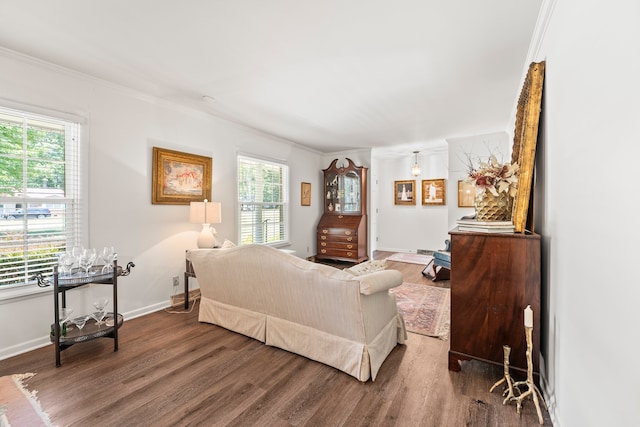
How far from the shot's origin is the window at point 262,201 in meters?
4.65

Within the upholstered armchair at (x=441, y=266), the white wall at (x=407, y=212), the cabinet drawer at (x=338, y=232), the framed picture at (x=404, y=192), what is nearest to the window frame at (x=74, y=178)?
the cabinet drawer at (x=338, y=232)

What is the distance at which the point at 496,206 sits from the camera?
6.93 feet

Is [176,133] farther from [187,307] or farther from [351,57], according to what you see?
[351,57]

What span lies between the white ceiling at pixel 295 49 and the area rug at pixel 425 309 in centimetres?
250

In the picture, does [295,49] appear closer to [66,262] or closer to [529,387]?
[66,262]

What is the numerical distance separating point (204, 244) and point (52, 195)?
1.48 meters

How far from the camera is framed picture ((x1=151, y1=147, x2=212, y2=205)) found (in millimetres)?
3411

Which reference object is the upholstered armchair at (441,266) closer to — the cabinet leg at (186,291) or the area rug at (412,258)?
the area rug at (412,258)

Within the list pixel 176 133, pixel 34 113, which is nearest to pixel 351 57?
pixel 176 133

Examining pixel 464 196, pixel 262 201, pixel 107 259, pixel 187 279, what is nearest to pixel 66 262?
pixel 107 259

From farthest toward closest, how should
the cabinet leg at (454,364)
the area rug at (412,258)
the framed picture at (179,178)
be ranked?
the area rug at (412,258) < the framed picture at (179,178) < the cabinet leg at (454,364)

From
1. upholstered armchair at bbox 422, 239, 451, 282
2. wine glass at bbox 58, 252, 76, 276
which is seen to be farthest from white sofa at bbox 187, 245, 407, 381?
upholstered armchair at bbox 422, 239, 451, 282

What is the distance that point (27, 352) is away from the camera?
2.47 meters

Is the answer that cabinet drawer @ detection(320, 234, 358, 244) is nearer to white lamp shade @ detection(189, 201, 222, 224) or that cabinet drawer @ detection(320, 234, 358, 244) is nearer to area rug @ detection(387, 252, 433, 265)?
area rug @ detection(387, 252, 433, 265)
